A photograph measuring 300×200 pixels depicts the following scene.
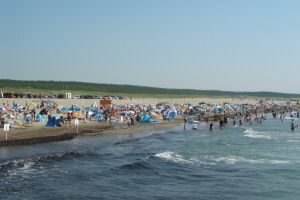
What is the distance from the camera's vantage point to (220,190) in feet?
77.6

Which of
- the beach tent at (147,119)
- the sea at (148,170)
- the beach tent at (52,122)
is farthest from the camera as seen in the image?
the beach tent at (147,119)

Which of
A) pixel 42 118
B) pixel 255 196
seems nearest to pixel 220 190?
pixel 255 196

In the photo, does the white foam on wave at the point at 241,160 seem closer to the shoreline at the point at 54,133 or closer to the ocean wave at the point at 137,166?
the ocean wave at the point at 137,166

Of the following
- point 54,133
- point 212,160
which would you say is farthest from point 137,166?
point 54,133

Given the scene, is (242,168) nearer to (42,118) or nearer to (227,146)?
(227,146)

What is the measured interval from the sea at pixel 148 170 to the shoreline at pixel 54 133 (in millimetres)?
992

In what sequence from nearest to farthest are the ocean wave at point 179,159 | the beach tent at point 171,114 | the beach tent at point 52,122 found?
the ocean wave at point 179,159
the beach tent at point 52,122
the beach tent at point 171,114

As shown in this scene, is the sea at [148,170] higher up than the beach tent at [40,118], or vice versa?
the beach tent at [40,118]

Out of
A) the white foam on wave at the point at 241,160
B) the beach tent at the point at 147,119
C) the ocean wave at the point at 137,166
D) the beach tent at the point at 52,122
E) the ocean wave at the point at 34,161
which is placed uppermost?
the beach tent at the point at 52,122

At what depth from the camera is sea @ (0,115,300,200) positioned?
74.5 feet

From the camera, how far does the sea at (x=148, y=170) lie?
22.7 m

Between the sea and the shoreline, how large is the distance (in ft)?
3.25

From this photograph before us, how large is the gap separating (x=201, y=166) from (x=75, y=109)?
117 ft

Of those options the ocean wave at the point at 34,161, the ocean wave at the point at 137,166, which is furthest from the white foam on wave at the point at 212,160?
the ocean wave at the point at 34,161
